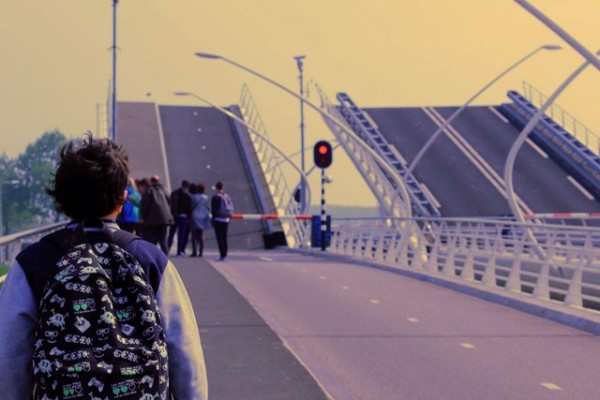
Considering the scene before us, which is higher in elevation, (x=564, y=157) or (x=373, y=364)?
(x=564, y=157)

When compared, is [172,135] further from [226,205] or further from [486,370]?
[486,370]

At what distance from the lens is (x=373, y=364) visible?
963 centimetres

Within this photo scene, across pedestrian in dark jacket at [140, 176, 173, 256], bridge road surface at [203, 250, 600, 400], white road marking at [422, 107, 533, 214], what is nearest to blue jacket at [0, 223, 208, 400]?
bridge road surface at [203, 250, 600, 400]

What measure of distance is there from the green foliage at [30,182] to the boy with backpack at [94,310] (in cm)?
13966

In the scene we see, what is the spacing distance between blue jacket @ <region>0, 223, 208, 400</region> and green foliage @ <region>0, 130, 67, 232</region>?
458 feet

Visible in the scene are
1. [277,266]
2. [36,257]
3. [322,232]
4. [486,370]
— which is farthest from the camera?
[322,232]

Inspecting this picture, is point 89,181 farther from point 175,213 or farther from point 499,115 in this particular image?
point 499,115

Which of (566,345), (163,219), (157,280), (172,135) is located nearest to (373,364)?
(566,345)

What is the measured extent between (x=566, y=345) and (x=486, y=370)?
7.11 feet

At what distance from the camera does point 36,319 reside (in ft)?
10.6

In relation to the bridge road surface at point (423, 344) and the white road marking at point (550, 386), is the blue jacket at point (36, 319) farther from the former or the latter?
the white road marking at point (550, 386)

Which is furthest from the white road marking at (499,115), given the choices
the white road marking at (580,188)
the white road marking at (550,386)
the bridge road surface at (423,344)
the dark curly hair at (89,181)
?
the dark curly hair at (89,181)

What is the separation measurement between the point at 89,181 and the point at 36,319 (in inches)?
17.4

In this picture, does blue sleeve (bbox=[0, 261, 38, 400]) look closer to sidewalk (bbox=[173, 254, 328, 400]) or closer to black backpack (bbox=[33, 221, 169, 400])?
black backpack (bbox=[33, 221, 169, 400])
